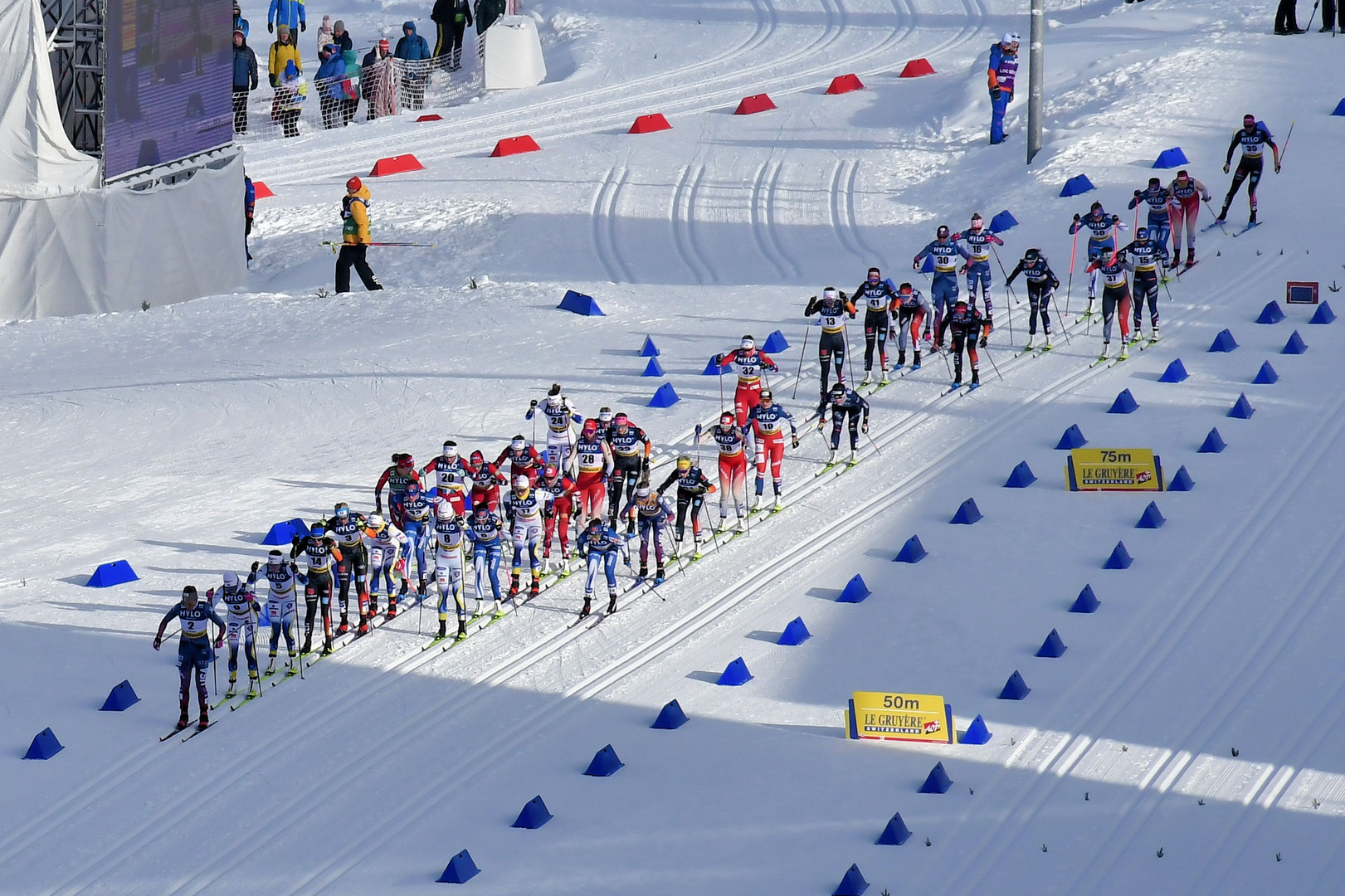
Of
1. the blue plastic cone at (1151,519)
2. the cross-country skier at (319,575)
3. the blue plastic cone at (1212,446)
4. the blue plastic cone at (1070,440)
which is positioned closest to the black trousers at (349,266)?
the cross-country skier at (319,575)

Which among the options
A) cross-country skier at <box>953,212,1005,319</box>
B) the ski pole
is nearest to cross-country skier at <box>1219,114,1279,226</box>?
cross-country skier at <box>953,212,1005,319</box>

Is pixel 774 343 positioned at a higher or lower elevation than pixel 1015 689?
higher

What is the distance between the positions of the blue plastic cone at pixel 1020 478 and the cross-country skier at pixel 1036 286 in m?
3.55

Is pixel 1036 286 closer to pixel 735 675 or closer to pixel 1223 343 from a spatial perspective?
pixel 1223 343

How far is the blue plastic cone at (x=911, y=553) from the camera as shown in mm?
18797

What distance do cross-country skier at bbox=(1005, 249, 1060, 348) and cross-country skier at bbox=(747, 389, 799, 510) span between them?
14.7ft

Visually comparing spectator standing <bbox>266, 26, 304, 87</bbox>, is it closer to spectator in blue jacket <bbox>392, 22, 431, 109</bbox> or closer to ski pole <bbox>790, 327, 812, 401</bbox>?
spectator in blue jacket <bbox>392, 22, 431, 109</bbox>

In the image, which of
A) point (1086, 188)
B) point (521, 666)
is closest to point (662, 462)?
point (521, 666)

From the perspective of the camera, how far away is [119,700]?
16891 mm

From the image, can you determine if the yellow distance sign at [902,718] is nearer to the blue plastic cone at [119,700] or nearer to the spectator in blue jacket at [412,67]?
the blue plastic cone at [119,700]

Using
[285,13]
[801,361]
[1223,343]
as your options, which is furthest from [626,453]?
[285,13]

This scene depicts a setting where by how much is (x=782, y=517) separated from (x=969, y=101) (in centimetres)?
1470

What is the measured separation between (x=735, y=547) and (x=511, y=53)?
19696mm

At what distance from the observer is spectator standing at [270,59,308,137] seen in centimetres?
3581
